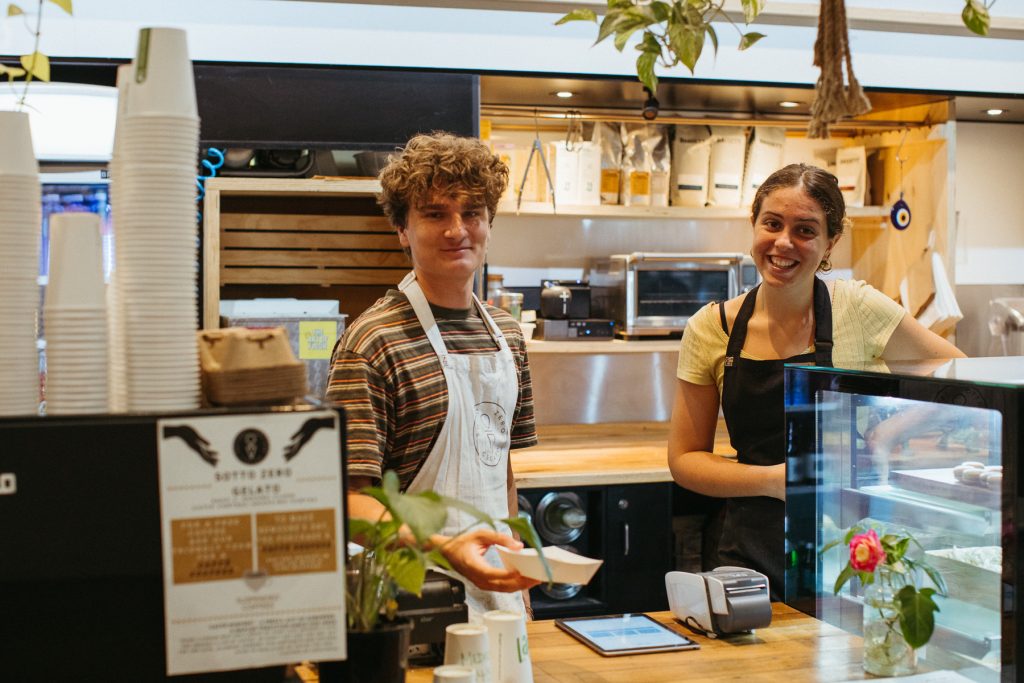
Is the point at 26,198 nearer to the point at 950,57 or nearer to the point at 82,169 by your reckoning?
the point at 82,169

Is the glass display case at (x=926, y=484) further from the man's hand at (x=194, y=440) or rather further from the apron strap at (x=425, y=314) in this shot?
the man's hand at (x=194, y=440)

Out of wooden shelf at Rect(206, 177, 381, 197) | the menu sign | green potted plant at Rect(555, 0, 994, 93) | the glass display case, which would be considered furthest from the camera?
wooden shelf at Rect(206, 177, 381, 197)

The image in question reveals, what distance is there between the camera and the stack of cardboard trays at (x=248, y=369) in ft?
3.87

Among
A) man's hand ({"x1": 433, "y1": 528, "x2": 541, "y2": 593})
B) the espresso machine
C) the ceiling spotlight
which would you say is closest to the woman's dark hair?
man's hand ({"x1": 433, "y1": 528, "x2": 541, "y2": 593})

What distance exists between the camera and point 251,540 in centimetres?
113

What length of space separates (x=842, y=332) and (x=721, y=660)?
43.4 inches

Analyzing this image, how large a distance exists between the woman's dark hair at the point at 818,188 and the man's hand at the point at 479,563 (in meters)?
1.37

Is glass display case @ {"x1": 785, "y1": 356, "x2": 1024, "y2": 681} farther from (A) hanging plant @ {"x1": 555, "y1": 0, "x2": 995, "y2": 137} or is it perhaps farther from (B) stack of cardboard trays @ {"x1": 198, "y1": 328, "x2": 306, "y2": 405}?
(B) stack of cardboard trays @ {"x1": 198, "y1": 328, "x2": 306, "y2": 405}

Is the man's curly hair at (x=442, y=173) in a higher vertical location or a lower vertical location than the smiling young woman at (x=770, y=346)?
higher

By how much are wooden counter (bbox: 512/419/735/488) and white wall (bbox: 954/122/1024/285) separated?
1.50m

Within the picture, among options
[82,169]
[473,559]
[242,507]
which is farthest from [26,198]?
[82,169]

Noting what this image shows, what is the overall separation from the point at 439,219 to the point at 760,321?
0.93m

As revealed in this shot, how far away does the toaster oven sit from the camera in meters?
4.29

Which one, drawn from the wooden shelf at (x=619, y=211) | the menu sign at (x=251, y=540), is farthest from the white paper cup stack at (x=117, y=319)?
the wooden shelf at (x=619, y=211)
